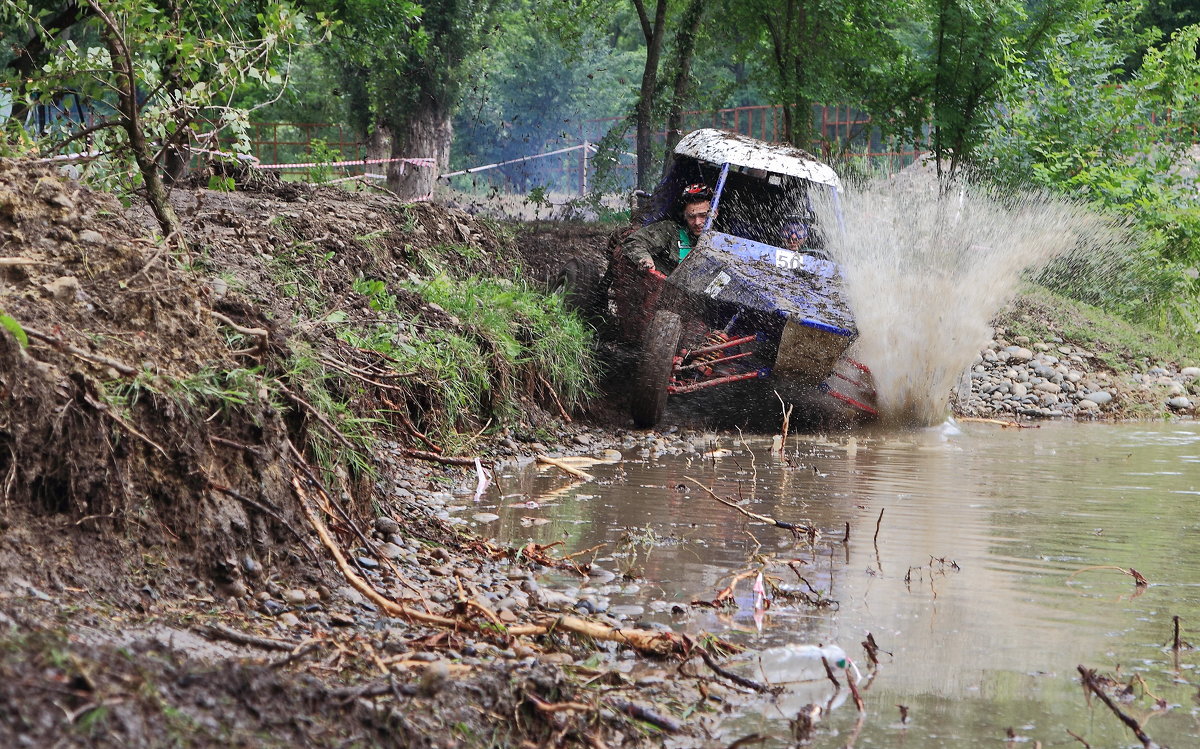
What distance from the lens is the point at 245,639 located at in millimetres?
3514

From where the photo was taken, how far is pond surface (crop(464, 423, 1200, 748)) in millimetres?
3768

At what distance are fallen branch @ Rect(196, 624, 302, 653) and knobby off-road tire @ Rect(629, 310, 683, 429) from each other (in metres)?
5.97

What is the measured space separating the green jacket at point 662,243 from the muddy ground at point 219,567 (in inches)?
207

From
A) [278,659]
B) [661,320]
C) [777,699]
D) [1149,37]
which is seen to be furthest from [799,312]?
[1149,37]

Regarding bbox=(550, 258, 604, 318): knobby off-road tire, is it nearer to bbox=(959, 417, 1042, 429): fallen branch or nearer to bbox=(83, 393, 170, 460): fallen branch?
bbox=(959, 417, 1042, 429): fallen branch

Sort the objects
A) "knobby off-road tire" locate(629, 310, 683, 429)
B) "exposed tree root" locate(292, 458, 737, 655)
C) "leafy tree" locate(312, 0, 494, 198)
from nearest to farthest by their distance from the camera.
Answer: "exposed tree root" locate(292, 458, 737, 655) → "knobby off-road tire" locate(629, 310, 683, 429) → "leafy tree" locate(312, 0, 494, 198)

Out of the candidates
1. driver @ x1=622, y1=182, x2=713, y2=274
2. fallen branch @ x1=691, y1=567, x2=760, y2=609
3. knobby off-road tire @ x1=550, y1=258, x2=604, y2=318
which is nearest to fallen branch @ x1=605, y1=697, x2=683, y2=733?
fallen branch @ x1=691, y1=567, x2=760, y2=609

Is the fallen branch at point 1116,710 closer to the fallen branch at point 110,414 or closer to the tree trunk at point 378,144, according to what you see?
the fallen branch at point 110,414

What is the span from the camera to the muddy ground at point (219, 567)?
280cm

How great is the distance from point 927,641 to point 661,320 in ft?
17.2

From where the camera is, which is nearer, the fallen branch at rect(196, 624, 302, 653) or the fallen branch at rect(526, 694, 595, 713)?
the fallen branch at rect(526, 694, 595, 713)

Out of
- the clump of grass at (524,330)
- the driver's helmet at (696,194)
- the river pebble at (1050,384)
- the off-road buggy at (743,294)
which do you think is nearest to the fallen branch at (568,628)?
the clump of grass at (524,330)

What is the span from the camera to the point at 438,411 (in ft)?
26.4

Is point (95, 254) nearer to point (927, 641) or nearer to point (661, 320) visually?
point (927, 641)
